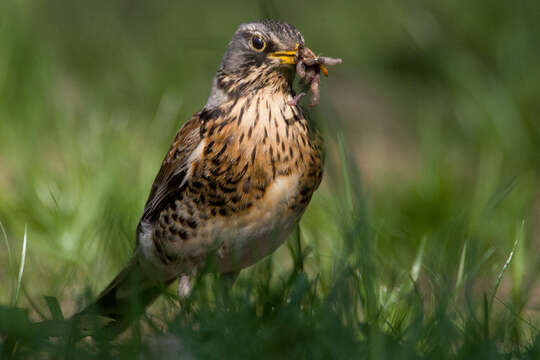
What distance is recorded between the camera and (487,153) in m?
6.14

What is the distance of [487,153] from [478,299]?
3.00m

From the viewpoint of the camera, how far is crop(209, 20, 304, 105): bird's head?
389 cm

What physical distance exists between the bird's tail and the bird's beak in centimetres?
113

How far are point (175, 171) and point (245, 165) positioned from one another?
0.43 m

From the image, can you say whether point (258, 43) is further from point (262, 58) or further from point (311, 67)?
point (311, 67)

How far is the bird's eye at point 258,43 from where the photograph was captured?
3939 mm

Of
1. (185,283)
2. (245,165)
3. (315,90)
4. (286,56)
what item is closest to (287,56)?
(286,56)

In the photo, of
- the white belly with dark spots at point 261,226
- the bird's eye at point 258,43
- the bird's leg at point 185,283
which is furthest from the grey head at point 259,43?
the bird's leg at point 185,283

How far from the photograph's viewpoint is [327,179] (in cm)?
502

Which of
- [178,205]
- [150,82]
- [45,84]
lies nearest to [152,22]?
[150,82]

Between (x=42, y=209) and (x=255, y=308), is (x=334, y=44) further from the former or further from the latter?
(x=255, y=308)

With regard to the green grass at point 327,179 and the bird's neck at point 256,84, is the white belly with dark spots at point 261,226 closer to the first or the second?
the green grass at point 327,179

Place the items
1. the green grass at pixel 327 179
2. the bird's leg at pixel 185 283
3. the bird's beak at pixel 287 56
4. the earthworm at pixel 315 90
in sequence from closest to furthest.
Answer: the green grass at pixel 327 179
the earthworm at pixel 315 90
the bird's beak at pixel 287 56
the bird's leg at pixel 185 283

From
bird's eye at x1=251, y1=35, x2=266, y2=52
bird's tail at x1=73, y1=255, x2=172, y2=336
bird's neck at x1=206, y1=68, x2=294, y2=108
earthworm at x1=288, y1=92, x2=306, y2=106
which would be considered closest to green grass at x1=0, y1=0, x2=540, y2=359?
bird's tail at x1=73, y1=255, x2=172, y2=336
